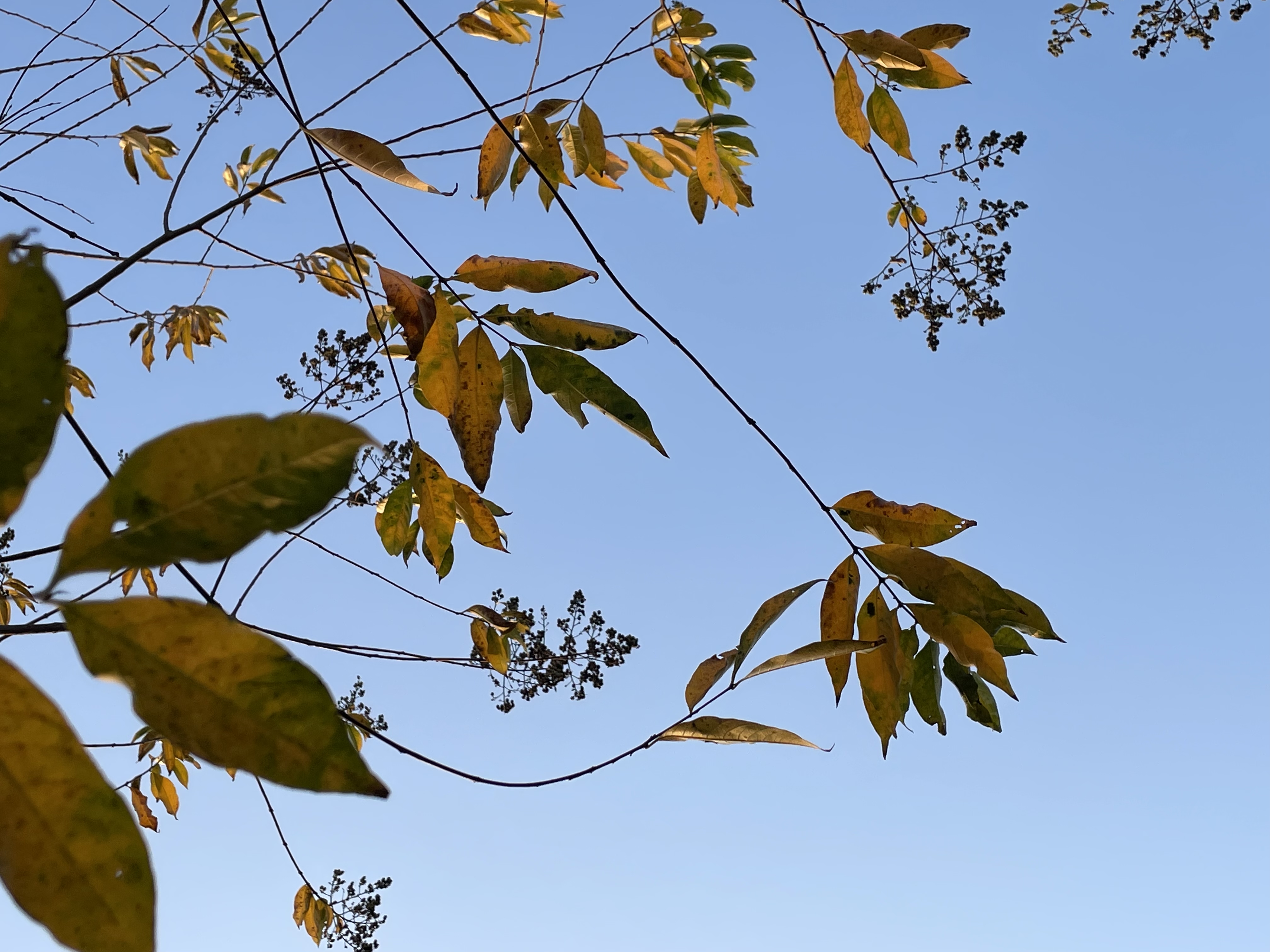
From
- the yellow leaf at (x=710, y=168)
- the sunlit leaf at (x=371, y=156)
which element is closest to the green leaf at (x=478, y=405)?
the sunlit leaf at (x=371, y=156)

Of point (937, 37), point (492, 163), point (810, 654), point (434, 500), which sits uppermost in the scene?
point (937, 37)

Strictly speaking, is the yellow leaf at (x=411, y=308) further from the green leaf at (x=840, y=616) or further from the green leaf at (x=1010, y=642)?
the green leaf at (x=1010, y=642)

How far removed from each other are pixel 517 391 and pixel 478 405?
11 cm

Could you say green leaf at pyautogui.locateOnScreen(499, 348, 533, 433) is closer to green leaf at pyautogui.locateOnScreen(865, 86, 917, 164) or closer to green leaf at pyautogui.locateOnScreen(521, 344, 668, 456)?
green leaf at pyautogui.locateOnScreen(521, 344, 668, 456)

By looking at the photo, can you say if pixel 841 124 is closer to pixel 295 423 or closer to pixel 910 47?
pixel 910 47

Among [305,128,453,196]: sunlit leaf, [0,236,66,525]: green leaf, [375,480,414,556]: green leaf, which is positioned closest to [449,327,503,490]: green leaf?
[305,128,453,196]: sunlit leaf

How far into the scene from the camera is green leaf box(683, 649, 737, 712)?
0.91m

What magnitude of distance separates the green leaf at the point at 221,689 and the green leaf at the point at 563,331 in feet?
2.17

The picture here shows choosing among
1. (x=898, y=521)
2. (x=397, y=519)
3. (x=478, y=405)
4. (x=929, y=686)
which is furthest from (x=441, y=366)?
(x=929, y=686)

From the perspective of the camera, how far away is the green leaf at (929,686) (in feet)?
3.12

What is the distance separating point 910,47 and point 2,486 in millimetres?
1104

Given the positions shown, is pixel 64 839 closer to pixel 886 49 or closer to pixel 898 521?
pixel 898 521

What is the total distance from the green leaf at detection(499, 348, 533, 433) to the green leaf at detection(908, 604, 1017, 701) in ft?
1.67

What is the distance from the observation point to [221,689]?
359 mm
